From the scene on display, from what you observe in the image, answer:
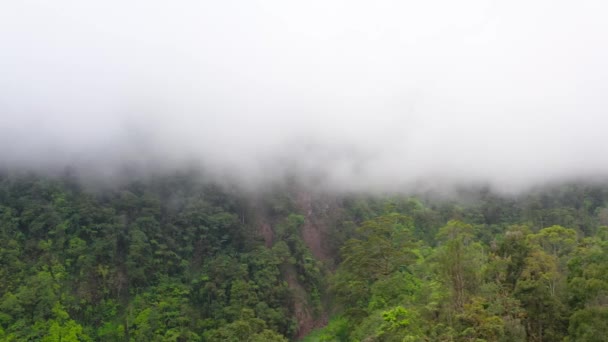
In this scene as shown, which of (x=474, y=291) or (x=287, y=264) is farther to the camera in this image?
(x=287, y=264)

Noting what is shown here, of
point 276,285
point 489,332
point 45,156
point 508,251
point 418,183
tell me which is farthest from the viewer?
point 418,183

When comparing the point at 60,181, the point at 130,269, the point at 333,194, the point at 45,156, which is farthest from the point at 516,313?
the point at 45,156

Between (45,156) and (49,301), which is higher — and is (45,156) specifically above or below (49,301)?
above

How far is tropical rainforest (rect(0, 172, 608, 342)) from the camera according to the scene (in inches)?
831

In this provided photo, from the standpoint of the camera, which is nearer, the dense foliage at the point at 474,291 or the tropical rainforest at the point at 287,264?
the dense foliage at the point at 474,291

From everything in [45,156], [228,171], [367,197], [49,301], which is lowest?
[49,301]

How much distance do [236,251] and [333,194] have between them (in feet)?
59.4

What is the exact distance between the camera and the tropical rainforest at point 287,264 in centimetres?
2111

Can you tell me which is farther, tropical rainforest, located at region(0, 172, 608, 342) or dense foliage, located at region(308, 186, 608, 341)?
tropical rainforest, located at region(0, 172, 608, 342)

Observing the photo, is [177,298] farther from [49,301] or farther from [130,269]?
[49,301]

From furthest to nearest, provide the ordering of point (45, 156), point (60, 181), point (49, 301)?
point (45, 156) → point (60, 181) → point (49, 301)

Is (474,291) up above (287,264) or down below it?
below

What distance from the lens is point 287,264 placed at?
47.0 metres

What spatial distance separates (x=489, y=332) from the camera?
1817 cm
